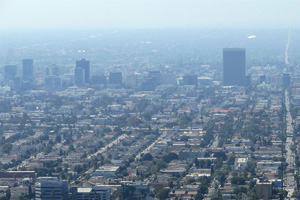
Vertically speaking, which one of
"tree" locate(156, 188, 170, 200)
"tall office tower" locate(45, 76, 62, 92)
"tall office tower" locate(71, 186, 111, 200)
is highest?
"tall office tower" locate(71, 186, 111, 200)

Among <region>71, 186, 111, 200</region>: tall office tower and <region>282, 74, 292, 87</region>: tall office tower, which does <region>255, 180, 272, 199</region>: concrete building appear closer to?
<region>71, 186, 111, 200</region>: tall office tower

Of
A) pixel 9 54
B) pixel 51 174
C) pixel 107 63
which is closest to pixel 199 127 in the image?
pixel 51 174

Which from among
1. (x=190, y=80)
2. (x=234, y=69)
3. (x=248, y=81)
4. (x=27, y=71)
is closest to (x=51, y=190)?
(x=190, y=80)

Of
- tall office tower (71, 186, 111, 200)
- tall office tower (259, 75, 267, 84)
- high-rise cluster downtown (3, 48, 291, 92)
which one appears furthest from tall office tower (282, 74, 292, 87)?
tall office tower (71, 186, 111, 200)

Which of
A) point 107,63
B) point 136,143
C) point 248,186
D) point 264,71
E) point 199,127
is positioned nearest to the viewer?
point 248,186

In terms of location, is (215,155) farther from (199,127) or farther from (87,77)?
(87,77)

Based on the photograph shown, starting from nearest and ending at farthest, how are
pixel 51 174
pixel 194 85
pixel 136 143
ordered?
1. pixel 51 174
2. pixel 136 143
3. pixel 194 85

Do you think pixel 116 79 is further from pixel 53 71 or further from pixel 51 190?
pixel 51 190
